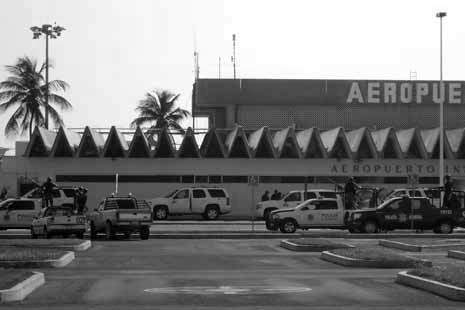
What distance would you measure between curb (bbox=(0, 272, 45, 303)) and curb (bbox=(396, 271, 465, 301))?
6.55 metres

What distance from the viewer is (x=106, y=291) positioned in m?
16.2

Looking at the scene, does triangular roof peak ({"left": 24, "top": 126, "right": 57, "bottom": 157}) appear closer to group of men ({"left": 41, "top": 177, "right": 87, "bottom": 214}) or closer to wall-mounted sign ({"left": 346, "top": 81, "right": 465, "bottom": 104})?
group of men ({"left": 41, "top": 177, "right": 87, "bottom": 214})

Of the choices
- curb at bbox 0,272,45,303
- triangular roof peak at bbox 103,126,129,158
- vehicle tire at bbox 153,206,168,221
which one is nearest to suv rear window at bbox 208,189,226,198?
vehicle tire at bbox 153,206,168,221

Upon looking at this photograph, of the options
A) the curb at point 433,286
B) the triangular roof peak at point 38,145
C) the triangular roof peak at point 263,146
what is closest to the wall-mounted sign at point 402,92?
the triangular roof peak at point 263,146

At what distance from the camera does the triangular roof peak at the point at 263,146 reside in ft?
190

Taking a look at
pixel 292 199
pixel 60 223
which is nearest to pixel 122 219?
Result: pixel 60 223

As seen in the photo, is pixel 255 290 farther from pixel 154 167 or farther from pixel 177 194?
pixel 154 167

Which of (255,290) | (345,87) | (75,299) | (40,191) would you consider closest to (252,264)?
(255,290)

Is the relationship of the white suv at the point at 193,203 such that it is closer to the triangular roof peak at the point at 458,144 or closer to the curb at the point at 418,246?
the triangular roof peak at the point at 458,144

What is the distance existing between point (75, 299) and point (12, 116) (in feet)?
190

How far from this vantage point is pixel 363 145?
5912 centimetres

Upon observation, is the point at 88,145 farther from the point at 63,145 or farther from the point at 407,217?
the point at 407,217

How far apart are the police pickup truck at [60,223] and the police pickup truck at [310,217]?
8105mm

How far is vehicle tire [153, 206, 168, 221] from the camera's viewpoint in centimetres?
5041
